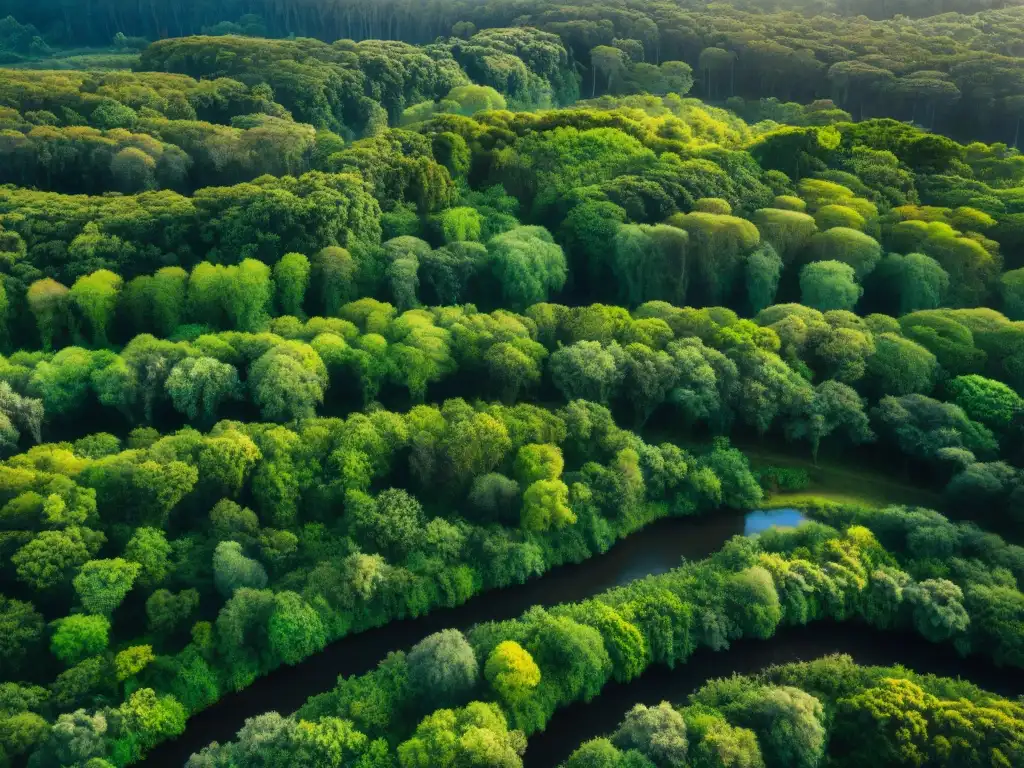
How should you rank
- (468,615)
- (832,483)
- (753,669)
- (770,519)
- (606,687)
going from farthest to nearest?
(832,483) < (770,519) < (468,615) < (753,669) < (606,687)

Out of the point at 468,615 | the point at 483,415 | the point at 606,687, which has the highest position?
the point at 483,415

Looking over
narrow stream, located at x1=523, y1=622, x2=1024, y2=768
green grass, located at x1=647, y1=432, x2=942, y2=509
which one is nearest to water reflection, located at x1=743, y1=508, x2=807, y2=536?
green grass, located at x1=647, y1=432, x2=942, y2=509

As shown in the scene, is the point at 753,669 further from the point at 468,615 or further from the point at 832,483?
the point at 832,483

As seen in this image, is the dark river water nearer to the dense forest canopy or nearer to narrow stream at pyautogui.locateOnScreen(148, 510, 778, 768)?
narrow stream at pyautogui.locateOnScreen(148, 510, 778, 768)

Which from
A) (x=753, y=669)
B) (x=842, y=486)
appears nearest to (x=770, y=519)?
(x=842, y=486)

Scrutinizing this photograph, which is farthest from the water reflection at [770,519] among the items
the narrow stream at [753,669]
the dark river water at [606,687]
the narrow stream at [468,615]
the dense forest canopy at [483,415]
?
the narrow stream at [753,669]

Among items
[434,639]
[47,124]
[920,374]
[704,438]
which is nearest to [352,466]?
[434,639]

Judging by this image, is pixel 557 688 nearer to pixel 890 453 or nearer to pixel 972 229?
pixel 890 453
